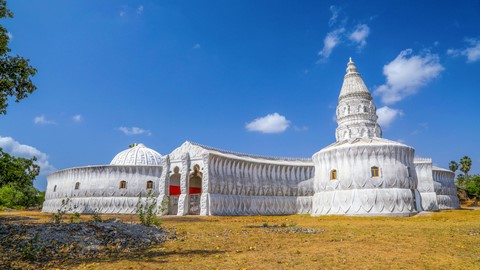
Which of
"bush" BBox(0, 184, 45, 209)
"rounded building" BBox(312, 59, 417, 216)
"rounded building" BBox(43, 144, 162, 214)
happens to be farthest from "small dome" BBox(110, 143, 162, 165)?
"rounded building" BBox(312, 59, 417, 216)

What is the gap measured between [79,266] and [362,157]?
32.0 metres

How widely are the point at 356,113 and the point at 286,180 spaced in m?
16.5

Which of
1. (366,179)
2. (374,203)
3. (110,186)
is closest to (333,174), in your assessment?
(366,179)

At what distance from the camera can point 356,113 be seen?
4962 cm

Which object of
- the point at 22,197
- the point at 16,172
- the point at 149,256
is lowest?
the point at 149,256

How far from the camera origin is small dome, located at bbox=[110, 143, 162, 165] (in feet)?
170

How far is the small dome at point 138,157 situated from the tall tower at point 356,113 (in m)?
31.1

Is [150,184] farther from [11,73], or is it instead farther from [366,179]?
[11,73]

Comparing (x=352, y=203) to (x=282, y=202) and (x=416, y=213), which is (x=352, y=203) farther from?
(x=282, y=202)

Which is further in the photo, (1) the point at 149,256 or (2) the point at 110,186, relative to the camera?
(2) the point at 110,186

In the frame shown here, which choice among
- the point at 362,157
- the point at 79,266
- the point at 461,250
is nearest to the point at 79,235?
the point at 79,266

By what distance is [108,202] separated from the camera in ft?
149

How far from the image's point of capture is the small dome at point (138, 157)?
5188 cm

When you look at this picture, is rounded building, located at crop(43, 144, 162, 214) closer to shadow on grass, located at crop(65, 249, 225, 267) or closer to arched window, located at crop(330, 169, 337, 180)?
arched window, located at crop(330, 169, 337, 180)
